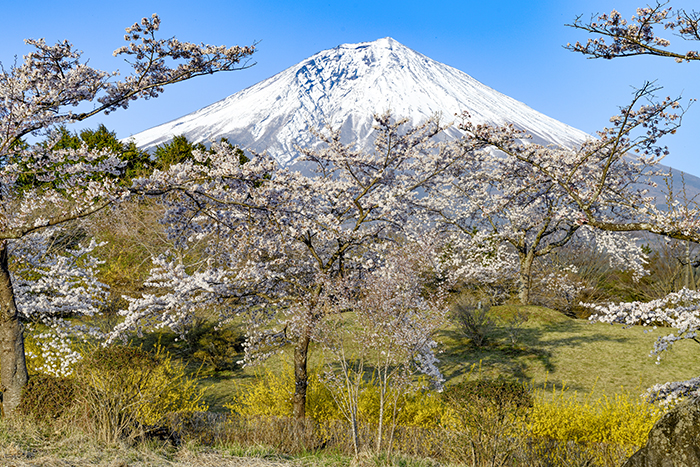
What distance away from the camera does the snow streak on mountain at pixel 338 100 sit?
115125mm

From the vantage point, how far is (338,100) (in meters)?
151

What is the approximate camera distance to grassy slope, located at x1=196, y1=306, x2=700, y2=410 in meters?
9.91

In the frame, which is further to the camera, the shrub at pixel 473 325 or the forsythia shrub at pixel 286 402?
the shrub at pixel 473 325

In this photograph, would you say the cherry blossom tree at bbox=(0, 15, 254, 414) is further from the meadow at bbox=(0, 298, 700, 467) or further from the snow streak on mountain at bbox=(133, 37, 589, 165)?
the snow streak on mountain at bbox=(133, 37, 589, 165)

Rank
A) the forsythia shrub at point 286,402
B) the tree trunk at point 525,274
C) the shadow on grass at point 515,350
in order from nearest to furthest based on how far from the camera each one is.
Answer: the forsythia shrub at point 286,402
the shadow on grass at point 515,350
the tree trunk at point 525,274

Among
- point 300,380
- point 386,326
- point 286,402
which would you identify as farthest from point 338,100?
point 386,326

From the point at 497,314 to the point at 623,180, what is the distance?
228 inches

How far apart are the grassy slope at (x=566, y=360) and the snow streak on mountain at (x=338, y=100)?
321 ft

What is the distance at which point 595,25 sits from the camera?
4.77 metres

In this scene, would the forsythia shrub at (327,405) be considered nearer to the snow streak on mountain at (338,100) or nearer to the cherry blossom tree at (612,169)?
the cherry blossom tree at (612,169)

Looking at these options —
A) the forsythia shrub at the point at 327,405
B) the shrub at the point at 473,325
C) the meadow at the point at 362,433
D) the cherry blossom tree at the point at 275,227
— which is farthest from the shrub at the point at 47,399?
the shrub at the point at 473,325

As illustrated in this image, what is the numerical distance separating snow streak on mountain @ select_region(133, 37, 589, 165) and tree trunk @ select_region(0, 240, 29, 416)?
106 m

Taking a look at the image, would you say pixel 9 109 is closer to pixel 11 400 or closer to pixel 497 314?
pixel 11 400

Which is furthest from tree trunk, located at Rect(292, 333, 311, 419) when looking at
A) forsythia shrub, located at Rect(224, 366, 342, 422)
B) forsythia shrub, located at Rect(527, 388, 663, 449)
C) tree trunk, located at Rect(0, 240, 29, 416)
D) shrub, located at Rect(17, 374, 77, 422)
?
tree trunk, located at Rect(0, 240, 29, 416)
